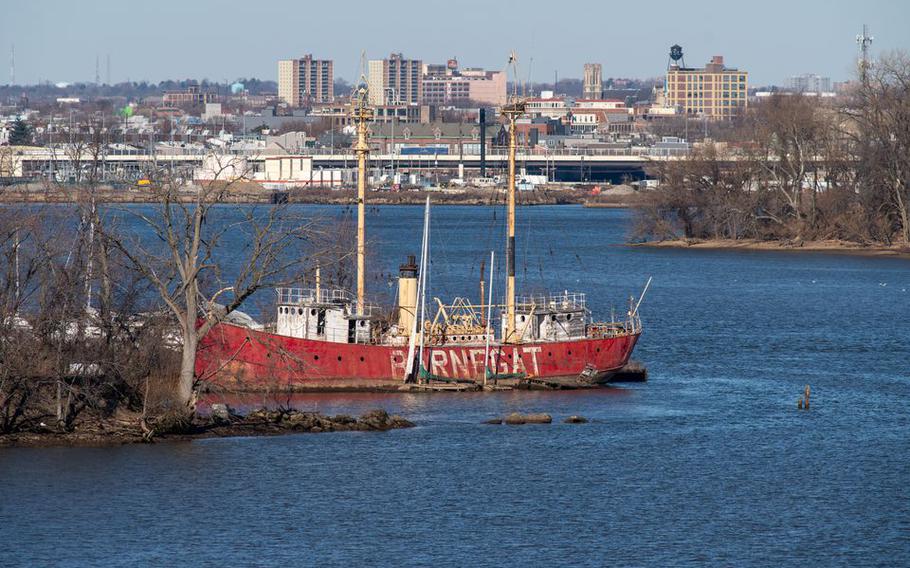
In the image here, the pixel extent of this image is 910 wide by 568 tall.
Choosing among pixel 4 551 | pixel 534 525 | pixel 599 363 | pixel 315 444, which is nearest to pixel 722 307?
pixel 599 363

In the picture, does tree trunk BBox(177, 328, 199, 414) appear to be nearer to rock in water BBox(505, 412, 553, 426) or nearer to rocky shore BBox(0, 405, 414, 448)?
rocky shore BBox(0, 405, 414, 448)

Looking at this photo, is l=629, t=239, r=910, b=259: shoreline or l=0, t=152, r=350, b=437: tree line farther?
l=629, t=239, r=910, b=259: shoreline

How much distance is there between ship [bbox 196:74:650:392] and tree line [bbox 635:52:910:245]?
A: 63023mm

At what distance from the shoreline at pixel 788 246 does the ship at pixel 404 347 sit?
207ft

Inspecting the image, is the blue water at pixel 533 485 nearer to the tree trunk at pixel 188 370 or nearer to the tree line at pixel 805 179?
the tree trunk at pixel 188 370

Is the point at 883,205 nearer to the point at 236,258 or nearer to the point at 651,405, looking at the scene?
the point at 236,258

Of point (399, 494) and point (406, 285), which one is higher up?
point (406, 285)

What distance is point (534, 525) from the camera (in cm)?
3378

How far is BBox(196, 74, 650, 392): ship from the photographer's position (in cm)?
4606

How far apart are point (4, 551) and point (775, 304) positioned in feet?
175

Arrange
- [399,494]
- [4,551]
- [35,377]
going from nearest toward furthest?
1. [4,551]
2. [399,494]
3. [35,377]

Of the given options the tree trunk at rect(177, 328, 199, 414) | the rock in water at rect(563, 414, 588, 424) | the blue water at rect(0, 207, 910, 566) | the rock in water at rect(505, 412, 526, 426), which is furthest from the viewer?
the rock in water at rect(563, 414, 588, 424)

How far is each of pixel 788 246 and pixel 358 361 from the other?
→ 239 feet

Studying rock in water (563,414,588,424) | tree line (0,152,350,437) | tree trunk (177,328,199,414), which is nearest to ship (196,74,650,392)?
tree line (0,152,350,437)
